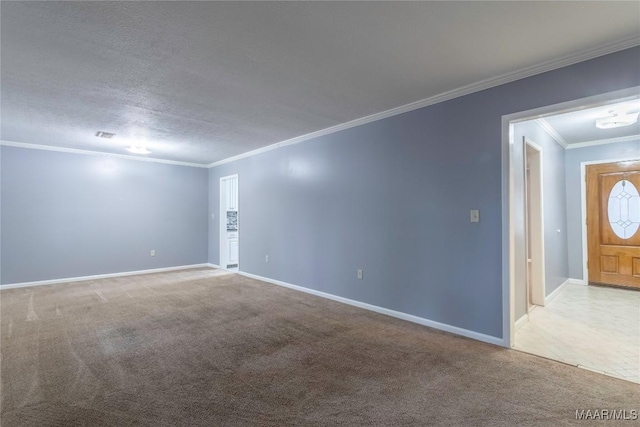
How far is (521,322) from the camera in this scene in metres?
3.34

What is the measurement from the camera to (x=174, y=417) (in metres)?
1.84

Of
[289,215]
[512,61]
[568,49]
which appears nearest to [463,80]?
[512,61]

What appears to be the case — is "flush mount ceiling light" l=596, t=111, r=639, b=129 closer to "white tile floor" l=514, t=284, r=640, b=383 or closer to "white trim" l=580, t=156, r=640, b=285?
"white trim" l=580, t=156, r=640, b=285

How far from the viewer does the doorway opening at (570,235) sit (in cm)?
279

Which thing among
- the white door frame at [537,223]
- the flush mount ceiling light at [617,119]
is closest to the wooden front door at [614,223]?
the flush mount ceiling light at [617,119]

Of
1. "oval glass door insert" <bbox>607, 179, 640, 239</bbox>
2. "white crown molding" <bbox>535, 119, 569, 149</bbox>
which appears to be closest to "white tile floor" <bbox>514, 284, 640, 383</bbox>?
"oval glass door insert" <bbox>607, 179, 640, 239</bbox>

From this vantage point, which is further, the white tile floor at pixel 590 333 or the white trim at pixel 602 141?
the white trim at pixel 602 141

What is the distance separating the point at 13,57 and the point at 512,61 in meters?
4.14

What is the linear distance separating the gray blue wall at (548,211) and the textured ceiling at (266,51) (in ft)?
3.97

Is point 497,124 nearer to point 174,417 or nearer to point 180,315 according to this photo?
point 174,417

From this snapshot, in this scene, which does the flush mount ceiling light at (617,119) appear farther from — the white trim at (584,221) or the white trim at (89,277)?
the white trim at (89,277)

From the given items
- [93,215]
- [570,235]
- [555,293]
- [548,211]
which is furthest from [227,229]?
[570,235]

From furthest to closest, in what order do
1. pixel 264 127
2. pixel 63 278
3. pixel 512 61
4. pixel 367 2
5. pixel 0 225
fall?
1. pixel 63 278
2. pixel 0 225
3. pixel 264 127
4. pixel 512 61
5. pixel 367 2
